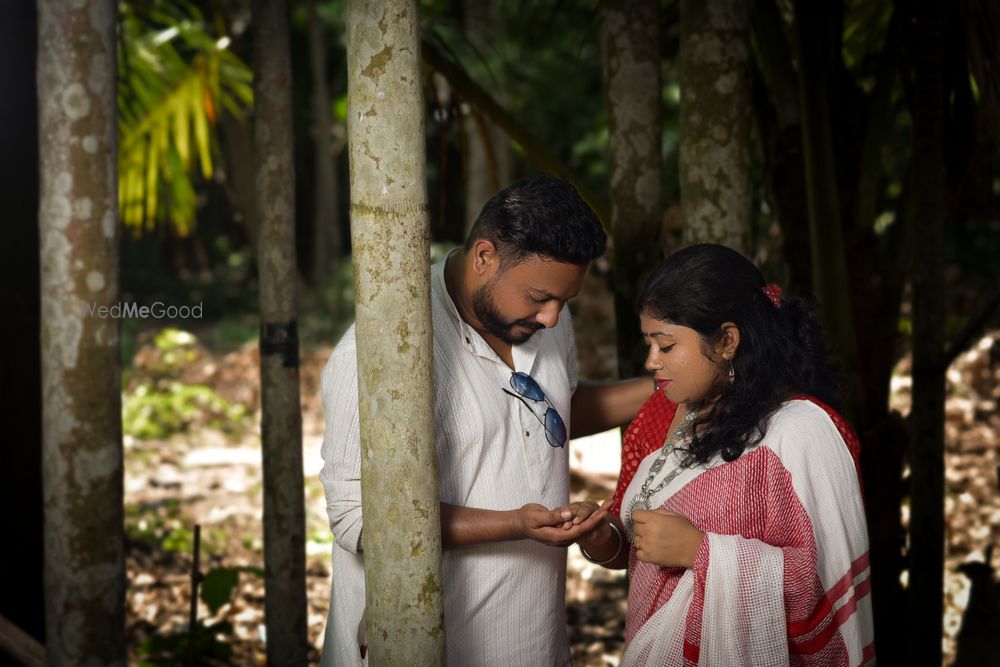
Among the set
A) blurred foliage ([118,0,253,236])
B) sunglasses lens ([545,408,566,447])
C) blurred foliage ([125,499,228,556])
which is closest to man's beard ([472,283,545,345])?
sunglasses lens ([545,408,566,447])

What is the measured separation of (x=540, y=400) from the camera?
223cm

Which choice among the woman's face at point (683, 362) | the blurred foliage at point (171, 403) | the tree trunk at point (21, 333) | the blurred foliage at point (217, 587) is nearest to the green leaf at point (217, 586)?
the blurred foliage at point (217, 587)

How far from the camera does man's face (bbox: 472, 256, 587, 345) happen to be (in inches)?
82.2

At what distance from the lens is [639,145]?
2.82 meters

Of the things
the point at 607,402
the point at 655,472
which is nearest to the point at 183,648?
the point at 607,402

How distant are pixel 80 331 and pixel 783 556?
160 cm

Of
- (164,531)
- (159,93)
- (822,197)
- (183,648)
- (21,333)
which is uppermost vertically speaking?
(159,93)

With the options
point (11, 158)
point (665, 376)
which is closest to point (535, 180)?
point (665, 376)

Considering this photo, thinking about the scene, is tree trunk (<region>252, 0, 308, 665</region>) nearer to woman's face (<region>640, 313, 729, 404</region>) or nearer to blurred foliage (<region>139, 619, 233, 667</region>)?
blurred foliage (<region>139, 619, 233, 667</region>)

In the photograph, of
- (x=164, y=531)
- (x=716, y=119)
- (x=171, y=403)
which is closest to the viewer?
(x=716, y=119)

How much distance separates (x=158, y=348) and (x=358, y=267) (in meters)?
9.25

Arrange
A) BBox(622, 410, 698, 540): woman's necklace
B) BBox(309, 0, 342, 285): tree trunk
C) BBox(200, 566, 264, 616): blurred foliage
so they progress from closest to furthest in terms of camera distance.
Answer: BBox(622, 410, 698, 540): woman's necklace < BBox(200, 566, 264, 616): blurred foliage < BBox(309, 0, 342, 285): tree trunk

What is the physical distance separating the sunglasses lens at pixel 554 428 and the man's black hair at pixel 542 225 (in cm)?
37

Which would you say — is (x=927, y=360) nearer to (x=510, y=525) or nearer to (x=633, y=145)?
(x=633, y=145)
